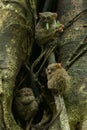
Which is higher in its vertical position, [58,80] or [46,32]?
[46,32]

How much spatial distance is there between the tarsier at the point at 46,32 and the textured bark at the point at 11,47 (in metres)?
0.09

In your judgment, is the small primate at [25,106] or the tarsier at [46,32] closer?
the small primate at [25,106]

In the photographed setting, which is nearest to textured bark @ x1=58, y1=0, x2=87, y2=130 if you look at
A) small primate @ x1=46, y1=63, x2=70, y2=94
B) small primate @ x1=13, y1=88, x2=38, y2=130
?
small primate @ x1=46, y1=63, x2=70, y2=94

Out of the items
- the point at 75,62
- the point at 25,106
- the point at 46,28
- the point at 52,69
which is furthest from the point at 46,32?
the point at 25,106

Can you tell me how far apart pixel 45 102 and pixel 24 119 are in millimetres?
206

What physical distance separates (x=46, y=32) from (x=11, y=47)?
41 centimetres

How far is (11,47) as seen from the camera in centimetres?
368

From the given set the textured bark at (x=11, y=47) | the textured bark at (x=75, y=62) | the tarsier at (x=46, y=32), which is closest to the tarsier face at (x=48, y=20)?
the tarsier at (x=46, y=32)

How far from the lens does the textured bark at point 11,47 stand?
317 centimetres

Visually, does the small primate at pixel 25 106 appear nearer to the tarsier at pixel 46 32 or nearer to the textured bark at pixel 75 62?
the textured bark at pixel 75 62

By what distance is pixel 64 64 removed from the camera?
391 cm

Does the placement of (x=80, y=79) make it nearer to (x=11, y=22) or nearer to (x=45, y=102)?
(x=45, y=102)

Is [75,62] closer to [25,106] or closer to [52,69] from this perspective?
[52,69]

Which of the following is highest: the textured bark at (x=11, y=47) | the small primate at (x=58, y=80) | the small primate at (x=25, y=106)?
the textured bark at (x=11, y=47)
